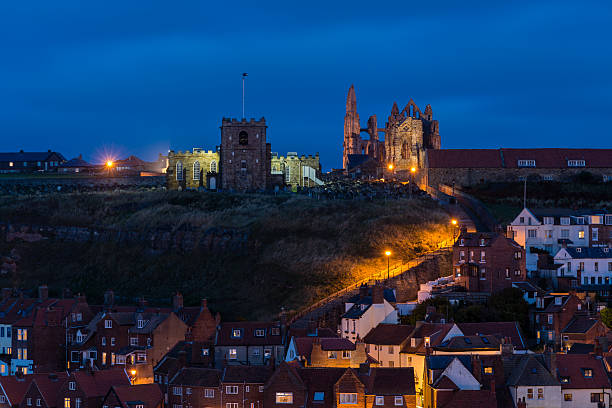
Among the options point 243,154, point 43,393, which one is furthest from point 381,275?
point 243,154

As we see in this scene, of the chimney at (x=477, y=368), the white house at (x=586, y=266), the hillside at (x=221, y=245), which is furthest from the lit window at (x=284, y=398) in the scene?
the white house at (x=586, y=266)

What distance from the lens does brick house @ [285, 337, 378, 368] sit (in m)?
59.8

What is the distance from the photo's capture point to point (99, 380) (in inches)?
2242

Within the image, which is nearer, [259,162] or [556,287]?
[556,287]

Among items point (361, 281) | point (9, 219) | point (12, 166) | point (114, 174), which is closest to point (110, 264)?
point (9, 219)

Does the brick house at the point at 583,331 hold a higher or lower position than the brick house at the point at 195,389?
higher

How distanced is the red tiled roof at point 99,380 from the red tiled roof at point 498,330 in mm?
18713

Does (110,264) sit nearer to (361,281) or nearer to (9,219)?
(9,219)

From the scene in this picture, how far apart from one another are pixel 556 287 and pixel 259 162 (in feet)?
156

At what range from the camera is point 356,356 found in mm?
60188

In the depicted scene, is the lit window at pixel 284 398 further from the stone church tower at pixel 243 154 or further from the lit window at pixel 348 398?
the stone church tower at pixel 243 154

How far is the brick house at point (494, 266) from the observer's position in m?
73.9

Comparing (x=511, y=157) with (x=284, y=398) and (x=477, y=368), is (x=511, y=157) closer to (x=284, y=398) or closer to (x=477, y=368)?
(x=477, y=368)

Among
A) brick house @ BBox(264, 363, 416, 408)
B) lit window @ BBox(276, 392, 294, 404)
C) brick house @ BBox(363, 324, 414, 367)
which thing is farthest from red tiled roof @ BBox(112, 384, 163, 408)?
brick house @ BBox(363, 324, 414, 367)
